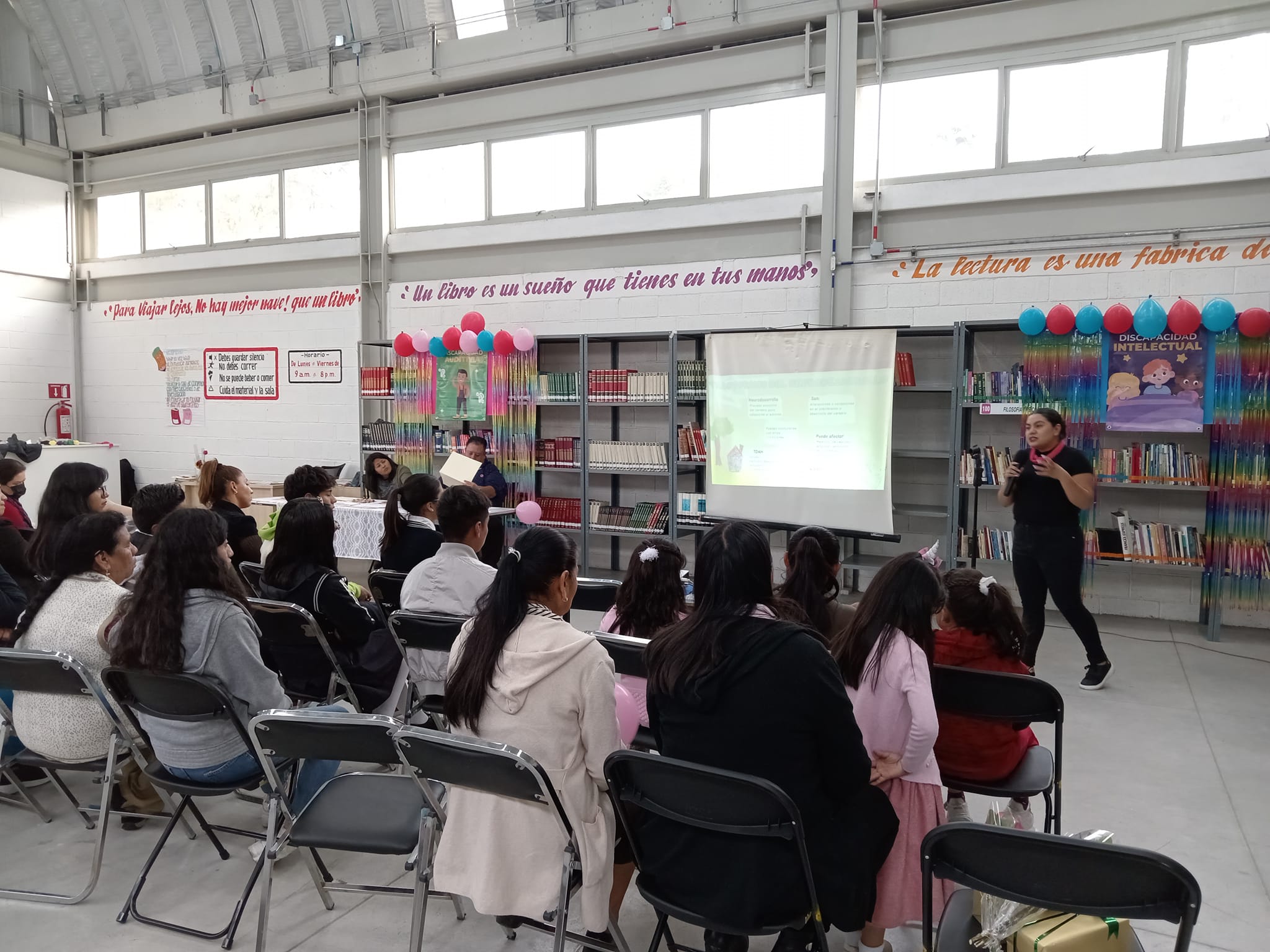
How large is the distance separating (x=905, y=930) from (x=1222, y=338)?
4.45 metres

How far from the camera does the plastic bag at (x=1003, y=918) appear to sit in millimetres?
1609

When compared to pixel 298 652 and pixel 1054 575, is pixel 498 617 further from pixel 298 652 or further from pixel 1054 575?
pixel 1054 575

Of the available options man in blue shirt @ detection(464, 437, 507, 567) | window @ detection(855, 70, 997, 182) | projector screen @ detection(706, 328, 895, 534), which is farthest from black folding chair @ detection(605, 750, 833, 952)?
window @ detection(855, 70, 997, 182)

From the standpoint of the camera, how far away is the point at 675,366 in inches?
256

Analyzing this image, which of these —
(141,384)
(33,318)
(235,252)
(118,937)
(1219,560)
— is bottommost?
(118,937)

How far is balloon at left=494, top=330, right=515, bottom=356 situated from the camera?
23.1ft

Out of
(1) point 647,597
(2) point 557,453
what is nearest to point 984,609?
(1) point 647,597

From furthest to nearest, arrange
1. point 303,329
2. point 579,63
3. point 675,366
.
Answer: point 303,329 < point 579,63 < point 675,366

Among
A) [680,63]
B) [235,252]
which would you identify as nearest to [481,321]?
[680,63]

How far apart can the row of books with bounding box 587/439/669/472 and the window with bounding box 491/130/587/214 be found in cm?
210

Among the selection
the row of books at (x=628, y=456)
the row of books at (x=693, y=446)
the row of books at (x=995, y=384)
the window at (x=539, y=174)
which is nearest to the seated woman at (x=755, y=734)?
the row of books at (x=995, y=384)

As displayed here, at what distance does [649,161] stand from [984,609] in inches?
216

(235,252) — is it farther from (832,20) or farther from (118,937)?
(118,937)

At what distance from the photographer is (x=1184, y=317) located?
203 inches
